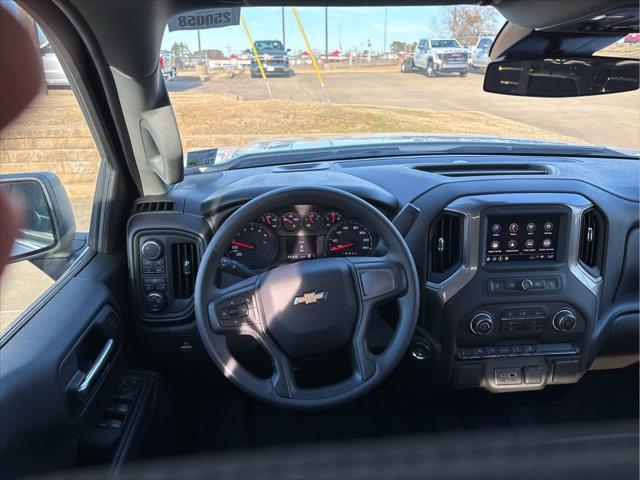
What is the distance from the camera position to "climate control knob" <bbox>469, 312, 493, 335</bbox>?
296 centimetres

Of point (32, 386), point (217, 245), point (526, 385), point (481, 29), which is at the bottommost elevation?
point (526, 385)

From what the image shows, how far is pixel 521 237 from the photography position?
2.90m

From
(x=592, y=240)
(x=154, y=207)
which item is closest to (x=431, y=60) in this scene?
(x=592, y=240)

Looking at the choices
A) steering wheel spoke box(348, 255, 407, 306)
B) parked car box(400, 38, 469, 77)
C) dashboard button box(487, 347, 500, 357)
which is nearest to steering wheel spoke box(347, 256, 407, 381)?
steering wheel spoke box(348, 255, 407, 306)

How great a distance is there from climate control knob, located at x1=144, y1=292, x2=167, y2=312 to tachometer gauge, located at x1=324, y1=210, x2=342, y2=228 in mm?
907

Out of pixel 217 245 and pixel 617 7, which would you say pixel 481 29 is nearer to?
pixel 617 7

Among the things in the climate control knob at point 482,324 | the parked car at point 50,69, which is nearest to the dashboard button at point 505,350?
the climate control knob at point 482,324

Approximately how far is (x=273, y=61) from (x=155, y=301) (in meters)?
6.99

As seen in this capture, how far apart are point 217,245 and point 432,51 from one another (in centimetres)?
782

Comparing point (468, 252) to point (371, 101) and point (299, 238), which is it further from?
point (371, 101)

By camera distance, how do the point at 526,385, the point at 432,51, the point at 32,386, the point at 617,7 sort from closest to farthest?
the point at 617,7 → the point at 32,386 → the point at 526,385 → the point at 432,51

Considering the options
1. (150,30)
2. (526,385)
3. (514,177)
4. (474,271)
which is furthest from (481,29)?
(526,385)

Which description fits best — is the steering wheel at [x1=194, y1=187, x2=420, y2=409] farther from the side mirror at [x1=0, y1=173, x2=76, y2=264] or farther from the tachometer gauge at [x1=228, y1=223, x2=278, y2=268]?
the side mirror at [x1=0, y1=173, x2=76, y2=264]

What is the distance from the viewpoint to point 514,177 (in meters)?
3.04
